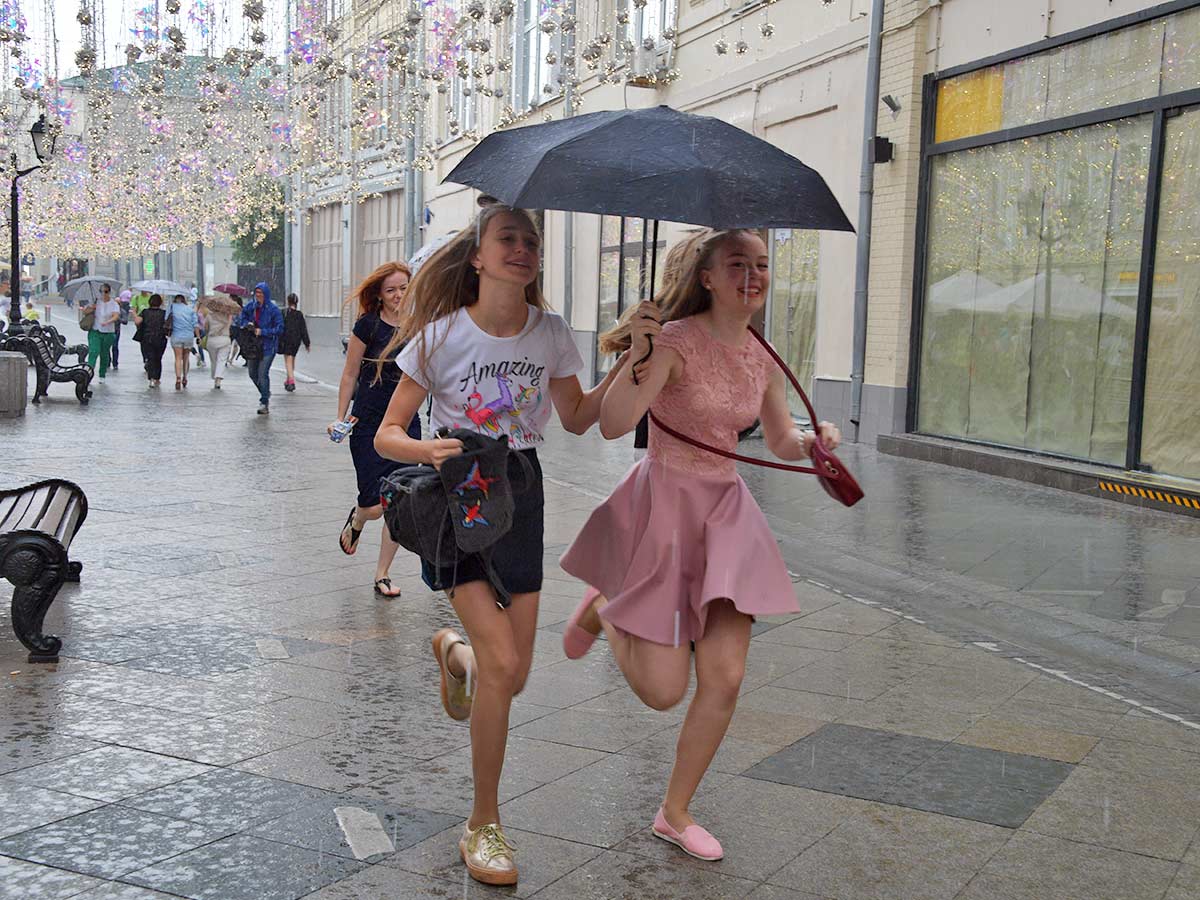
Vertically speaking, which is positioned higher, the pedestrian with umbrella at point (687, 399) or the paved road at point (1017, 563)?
the pedestrian with umbrella at point (687, 399)

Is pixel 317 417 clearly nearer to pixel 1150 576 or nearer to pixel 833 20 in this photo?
pixel 833 20

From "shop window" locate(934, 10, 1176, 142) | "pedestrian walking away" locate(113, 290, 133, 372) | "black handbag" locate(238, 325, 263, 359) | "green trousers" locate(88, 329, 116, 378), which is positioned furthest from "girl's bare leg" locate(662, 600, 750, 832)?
"pedestrian walking away" locate(113, 290, 133, 372)

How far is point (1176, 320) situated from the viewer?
1139 centimetres

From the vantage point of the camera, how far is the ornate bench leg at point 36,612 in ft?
18.6

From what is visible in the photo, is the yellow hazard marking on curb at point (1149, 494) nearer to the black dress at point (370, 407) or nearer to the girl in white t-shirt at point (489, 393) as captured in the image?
the black dress at point (370, 407)

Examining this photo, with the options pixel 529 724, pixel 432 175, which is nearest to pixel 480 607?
pixel 529 724

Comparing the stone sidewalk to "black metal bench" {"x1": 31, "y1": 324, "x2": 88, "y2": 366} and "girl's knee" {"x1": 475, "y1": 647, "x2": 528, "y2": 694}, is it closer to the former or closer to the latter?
"girl's knee" {"x1": 475, "y1": 647, "x2": 528, "y2": 694}

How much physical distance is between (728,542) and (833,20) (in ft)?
45.2

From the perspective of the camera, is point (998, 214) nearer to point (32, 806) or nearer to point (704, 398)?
point (704, 398)

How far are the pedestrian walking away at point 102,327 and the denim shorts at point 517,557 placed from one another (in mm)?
21851

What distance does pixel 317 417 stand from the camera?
18266 millimetres

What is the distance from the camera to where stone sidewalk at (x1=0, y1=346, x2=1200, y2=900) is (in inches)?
145

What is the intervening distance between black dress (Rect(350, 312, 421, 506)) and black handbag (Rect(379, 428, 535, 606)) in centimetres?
372

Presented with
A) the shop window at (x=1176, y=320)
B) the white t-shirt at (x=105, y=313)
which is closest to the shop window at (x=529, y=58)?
the white t-shirt at (x=105, y=313)
